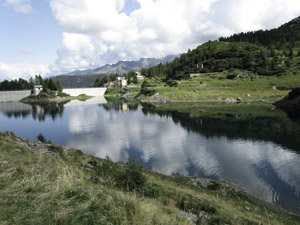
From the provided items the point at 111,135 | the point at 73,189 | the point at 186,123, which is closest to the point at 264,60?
the point at 186,123

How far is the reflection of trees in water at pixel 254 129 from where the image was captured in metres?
46.8

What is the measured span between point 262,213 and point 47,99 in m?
201

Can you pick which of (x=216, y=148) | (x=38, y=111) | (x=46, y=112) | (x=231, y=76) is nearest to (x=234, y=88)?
(x=231, y=76)

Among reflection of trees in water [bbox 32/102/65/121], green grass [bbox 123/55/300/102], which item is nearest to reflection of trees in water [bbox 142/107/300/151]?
reflection of trees in water [bbox 32/102/65/121]

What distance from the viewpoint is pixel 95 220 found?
20.5 ft

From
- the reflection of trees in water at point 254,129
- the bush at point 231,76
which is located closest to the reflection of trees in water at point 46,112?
the reflection of trees in water at point 254,129

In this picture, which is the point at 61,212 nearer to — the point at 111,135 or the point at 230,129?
the point at 111,135

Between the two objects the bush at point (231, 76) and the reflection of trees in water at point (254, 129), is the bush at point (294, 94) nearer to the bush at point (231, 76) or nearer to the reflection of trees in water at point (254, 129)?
the reflection of trees in water at point (254, 129)

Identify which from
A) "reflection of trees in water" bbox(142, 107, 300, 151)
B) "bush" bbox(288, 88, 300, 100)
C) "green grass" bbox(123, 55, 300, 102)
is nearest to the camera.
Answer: "reflection of trees in water" bbox(142, 107, 300, 151)

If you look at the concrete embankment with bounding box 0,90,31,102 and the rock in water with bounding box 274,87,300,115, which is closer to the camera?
the rock in water with bounding box 274,87,300,115

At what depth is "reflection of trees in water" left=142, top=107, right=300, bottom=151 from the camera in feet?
154

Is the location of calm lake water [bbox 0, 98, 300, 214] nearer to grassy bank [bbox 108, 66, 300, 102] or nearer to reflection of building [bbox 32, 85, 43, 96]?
grassy bank [bbox 108, 66, 300, 102]

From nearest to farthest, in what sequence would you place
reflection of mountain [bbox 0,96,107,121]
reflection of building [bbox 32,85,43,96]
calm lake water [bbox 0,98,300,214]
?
1. calm lake water [bbox 0,98,300,214]
2. reflection of mountain [bbox 0,96,107,121]
3. reflection of building [bbox 32,85,43,96]

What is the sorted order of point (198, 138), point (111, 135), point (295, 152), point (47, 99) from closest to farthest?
1. point (295, 152)
2. point (198, 138)
3. point (111, 135)
4. point (47, 99)
